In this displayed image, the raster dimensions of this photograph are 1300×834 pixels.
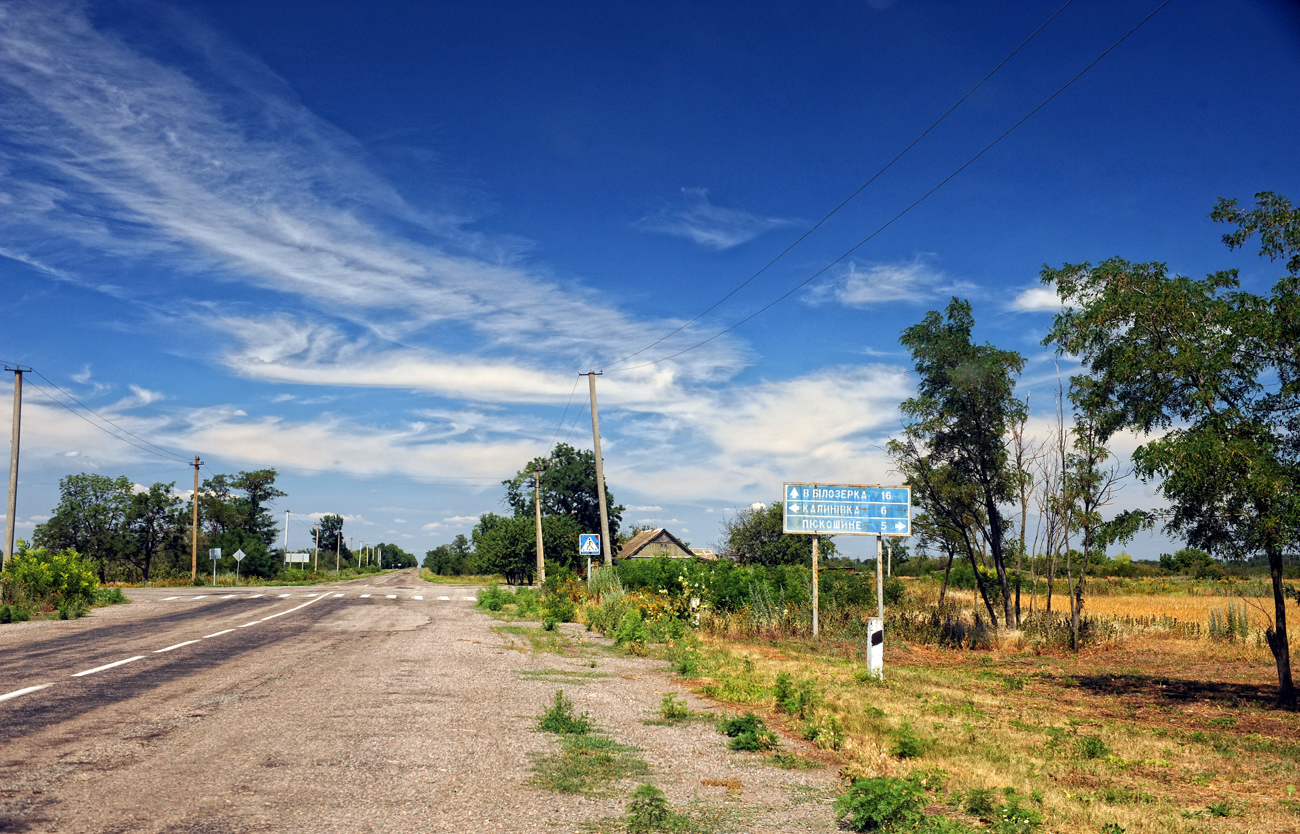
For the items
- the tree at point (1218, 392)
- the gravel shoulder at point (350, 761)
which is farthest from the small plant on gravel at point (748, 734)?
the tree at point (1218, 392)

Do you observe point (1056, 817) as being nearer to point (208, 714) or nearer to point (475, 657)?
point (208, 714)

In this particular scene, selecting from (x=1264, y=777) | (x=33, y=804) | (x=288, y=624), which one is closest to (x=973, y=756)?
(x=1264, y=777)

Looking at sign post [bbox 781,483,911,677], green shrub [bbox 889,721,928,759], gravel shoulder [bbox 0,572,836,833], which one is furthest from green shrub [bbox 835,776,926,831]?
sign post [bbox 781,483,911,677]

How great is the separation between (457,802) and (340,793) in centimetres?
88

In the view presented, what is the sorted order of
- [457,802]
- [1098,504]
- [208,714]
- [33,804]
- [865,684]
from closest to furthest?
[33,804], [457,802], [208,714], [865,684], [1098,504]

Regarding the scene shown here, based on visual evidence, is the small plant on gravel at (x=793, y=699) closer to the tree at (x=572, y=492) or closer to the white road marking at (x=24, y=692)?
the white road marking at (x=24, y=692)

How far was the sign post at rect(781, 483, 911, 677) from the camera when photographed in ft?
69.1

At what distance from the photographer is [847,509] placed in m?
21.3

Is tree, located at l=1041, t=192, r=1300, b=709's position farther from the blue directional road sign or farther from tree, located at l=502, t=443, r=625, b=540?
tree, located at l=502, t=443, r=625, b=540

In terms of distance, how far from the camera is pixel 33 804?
16.8ft

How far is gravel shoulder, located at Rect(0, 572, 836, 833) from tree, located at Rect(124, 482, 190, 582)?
80664 mm

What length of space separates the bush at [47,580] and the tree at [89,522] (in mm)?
59321

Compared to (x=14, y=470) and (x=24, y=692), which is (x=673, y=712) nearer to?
(x=24, y=692)

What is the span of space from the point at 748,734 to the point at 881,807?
2.79 meters
